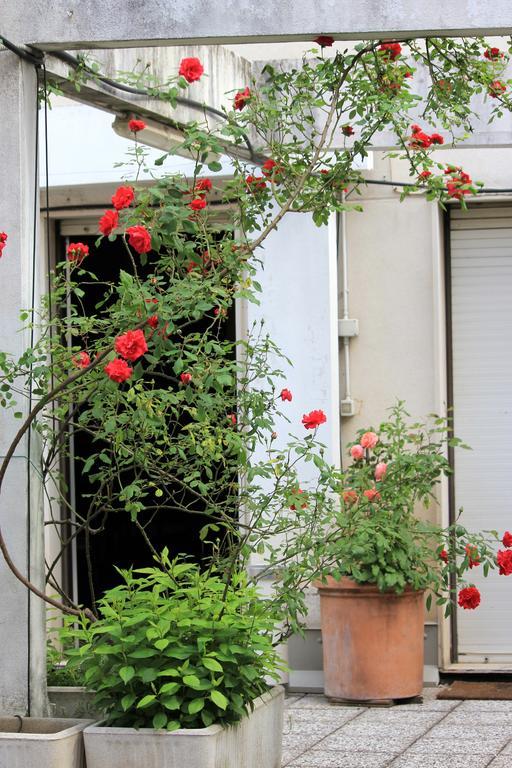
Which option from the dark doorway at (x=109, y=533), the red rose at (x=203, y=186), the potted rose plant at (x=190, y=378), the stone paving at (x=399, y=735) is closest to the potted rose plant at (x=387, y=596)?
the stone paving at (x=399, y=735)

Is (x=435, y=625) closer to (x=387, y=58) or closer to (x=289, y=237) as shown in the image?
(x=289, y=237)

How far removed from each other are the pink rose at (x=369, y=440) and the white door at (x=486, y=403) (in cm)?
119

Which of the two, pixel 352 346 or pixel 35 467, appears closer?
Result: pixel 35 467

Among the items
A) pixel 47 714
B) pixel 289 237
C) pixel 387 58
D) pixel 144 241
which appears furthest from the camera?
pixel 289 237

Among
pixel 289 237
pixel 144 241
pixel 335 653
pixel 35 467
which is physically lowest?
pixel 335 653

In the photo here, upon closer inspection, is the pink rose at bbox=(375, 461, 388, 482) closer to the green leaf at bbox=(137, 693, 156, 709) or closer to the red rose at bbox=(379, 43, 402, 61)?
the red rose at bbox=(379, 43, 402, 61)

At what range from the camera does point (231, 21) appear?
16.7 ft

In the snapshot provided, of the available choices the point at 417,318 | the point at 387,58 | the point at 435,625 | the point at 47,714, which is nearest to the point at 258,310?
the point at 417,318

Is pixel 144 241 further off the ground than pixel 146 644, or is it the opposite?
pixel 144 241

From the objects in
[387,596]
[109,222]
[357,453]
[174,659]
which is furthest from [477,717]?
[109,222]

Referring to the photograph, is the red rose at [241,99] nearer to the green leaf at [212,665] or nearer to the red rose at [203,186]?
the red rose at [203,186]

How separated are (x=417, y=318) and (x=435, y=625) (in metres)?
2.10

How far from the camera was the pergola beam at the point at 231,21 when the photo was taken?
16.4 ft

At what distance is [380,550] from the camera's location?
790 cm
